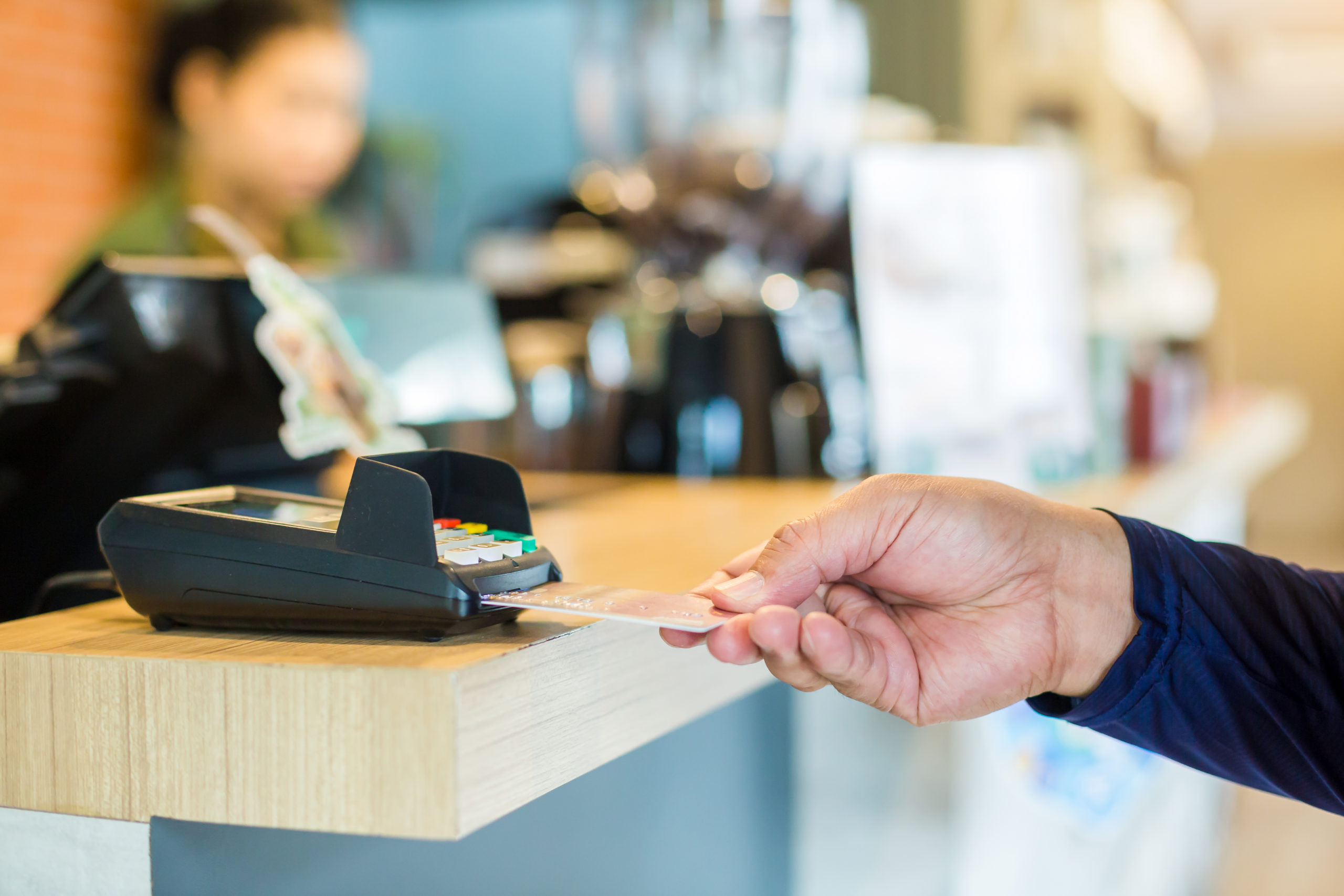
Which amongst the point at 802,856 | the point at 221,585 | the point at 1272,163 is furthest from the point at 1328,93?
the point at 221,585

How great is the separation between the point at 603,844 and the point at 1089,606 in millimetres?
344

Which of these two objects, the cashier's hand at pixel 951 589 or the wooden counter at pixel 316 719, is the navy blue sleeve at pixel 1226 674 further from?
the wooden counter at pixel 316 719

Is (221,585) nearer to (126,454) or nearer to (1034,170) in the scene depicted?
(126,454)

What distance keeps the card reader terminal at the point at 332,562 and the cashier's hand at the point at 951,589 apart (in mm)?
110

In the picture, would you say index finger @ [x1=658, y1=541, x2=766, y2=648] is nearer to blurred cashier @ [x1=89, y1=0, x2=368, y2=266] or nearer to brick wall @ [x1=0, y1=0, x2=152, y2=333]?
blurred cashier @ [x1=89, y1=0, x2=368, y2=266]

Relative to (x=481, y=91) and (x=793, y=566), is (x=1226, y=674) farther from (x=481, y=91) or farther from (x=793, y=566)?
(x=481, y=91)

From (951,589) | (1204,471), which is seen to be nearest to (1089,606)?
(951,589)

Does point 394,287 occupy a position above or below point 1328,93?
below

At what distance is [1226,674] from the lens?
0.66m

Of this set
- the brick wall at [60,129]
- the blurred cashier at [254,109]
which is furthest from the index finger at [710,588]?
the brick wall at [60,129]

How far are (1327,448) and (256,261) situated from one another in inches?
336

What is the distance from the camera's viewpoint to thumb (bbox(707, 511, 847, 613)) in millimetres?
516

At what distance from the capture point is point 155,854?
18.8 inches

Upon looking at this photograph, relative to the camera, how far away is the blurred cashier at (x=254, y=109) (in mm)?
2043
